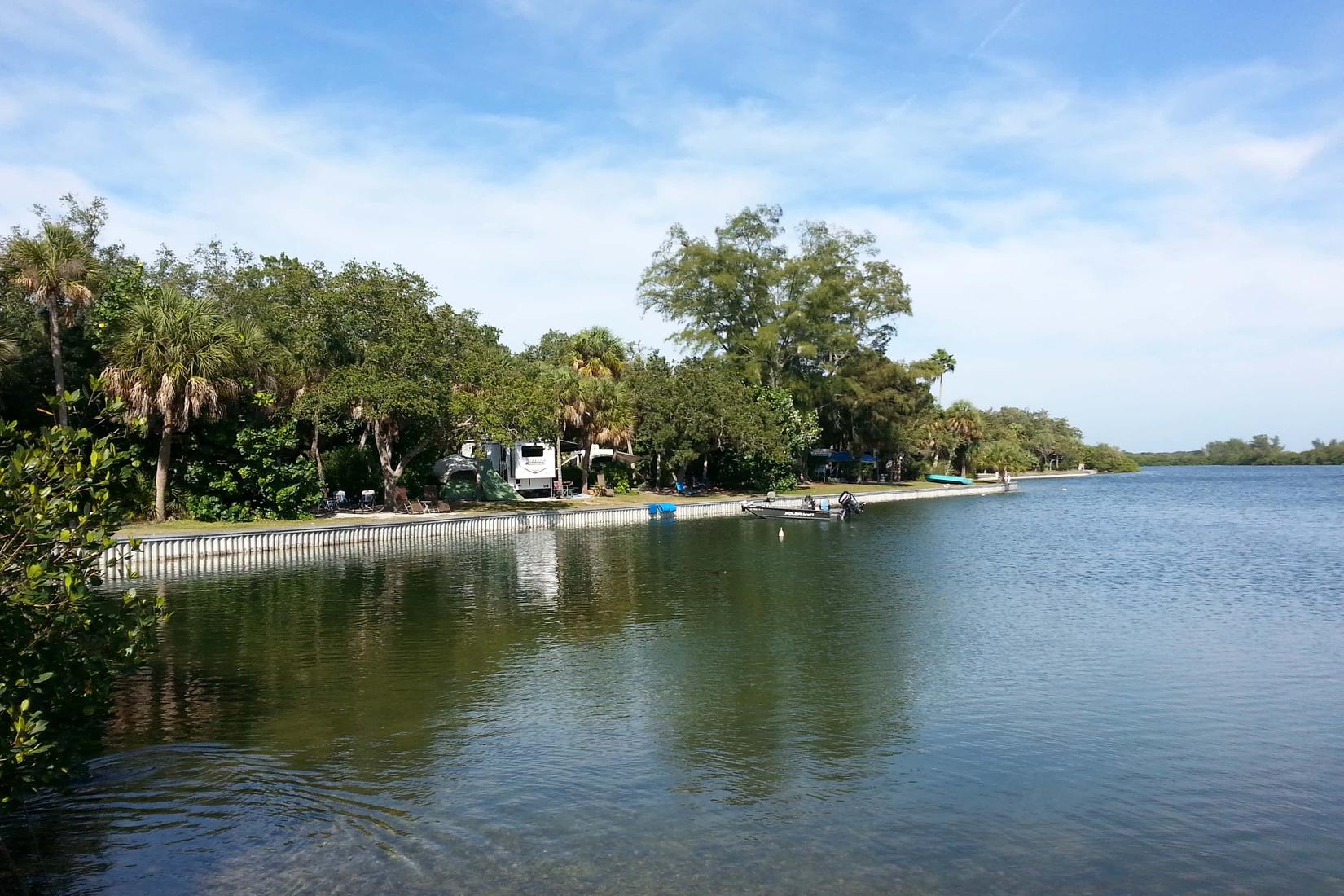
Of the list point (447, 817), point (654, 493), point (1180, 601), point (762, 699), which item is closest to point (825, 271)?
point (654, 493)

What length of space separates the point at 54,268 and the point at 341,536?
46.4ft

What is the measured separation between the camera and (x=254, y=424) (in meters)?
38.1

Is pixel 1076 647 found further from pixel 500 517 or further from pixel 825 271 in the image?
pixel 825 271

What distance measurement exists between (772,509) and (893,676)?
3904 centimetres

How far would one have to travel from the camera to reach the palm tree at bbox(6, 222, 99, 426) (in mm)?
32062

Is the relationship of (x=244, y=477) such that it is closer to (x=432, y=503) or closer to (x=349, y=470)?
(x=349, y=470)

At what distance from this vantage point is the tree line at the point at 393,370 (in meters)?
34.1

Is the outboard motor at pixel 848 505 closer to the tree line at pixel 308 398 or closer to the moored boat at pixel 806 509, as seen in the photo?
the moored boat at pixel 806 509

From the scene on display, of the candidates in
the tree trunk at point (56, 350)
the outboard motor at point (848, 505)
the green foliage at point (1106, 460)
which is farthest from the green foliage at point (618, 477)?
the green foliage at point (1106, 460)

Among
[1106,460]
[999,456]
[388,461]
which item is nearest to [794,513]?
[388,461]

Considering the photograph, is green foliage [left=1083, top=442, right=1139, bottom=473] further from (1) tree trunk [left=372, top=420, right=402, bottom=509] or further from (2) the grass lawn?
(1) tree trunk [left=372, top=420, right=402, bottom=509]

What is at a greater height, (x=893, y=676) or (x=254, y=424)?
(x=254, y=424)

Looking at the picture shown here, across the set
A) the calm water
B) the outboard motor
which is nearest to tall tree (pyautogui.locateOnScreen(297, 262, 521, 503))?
the calm water

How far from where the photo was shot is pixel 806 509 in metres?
53.7
